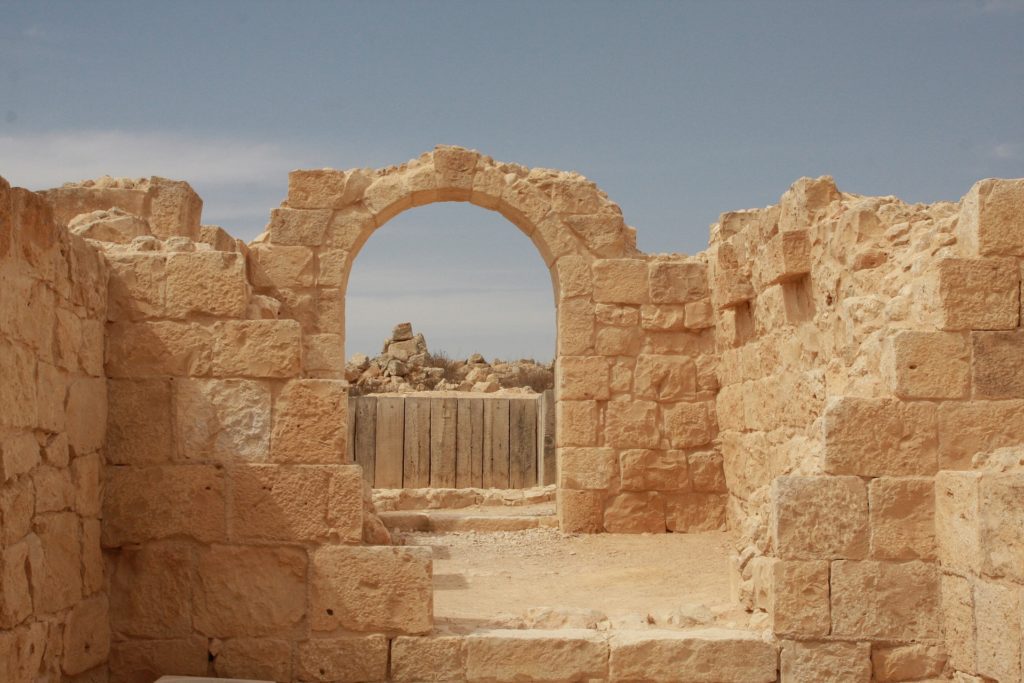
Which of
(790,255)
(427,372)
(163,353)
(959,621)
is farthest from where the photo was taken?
(427,372)

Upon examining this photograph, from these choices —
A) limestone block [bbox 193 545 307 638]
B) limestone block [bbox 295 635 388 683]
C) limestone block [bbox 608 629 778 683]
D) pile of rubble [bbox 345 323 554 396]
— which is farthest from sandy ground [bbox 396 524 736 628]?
pile of rubble [bbox 345 323 554 396]

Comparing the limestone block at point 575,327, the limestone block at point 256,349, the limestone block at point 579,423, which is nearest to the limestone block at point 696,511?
the limestone block at point 579,423

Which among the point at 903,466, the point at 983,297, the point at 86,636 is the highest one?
the point at 983,297

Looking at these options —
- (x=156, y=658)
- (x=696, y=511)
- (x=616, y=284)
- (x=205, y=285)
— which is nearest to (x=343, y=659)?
(x=156, y=658)

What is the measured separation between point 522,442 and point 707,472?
311 cm

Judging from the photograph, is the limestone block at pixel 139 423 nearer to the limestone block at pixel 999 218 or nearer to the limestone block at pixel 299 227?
the limestone block at pixel 999 218

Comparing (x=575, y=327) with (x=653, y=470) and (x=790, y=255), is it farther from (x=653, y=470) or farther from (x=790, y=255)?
(x=790, y=255)

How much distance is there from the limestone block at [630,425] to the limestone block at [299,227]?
9.44 feet

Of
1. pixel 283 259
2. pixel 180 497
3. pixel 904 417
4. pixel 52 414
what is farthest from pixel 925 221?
pixel 283 259

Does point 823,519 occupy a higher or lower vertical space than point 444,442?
lower

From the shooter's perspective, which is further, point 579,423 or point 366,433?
point 366,433

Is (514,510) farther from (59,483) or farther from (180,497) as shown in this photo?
(59,483)

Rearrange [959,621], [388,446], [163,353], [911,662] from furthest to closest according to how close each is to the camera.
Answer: [388,446]
[163,353]
[911,662]
[959,621]

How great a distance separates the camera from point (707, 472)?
8.70 metres
